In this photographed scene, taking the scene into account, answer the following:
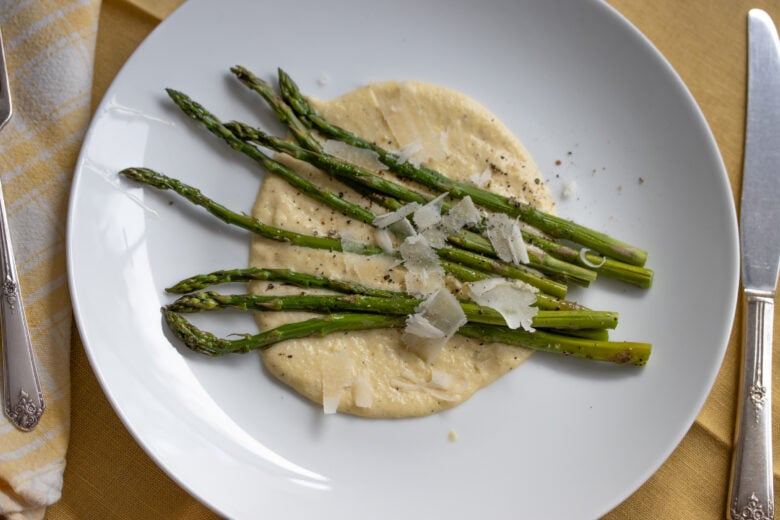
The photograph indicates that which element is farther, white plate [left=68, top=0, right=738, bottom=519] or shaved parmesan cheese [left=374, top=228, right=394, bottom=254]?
shaved parmesan cheese [left=374, top=228, right=394, bottom=254]

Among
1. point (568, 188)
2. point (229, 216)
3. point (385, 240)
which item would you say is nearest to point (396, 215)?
point (385, 240)

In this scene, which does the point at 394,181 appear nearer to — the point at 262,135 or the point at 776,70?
the point at 262,135

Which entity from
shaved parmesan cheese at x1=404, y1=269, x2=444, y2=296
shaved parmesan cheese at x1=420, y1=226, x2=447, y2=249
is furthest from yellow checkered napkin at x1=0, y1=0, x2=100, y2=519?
shaved parmesan cheese at x1=420, y1=226, x2=447, y2=249

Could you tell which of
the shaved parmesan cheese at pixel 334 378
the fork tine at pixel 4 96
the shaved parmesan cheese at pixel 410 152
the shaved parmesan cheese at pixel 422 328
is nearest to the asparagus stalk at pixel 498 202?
the shaved parmesan cheese at pixel 410 152

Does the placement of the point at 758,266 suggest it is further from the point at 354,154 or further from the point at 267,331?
the point at 267,331

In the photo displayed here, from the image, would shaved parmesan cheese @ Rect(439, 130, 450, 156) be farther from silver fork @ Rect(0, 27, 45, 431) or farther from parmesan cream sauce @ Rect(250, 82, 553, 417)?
silver fork @ Rect(0, 27, 45, 431)

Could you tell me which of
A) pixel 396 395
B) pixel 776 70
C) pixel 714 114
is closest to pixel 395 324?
pixel 396 395
